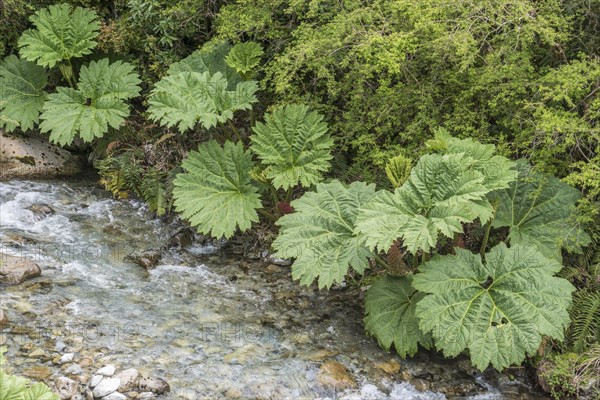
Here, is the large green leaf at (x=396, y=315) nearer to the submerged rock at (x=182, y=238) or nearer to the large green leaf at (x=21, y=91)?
Result: the submerged rock at (x=182, y=238)

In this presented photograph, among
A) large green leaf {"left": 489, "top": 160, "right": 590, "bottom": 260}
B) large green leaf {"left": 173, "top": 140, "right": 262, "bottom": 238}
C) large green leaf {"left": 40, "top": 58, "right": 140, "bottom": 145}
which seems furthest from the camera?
large green leaf {"left": 40, "top": 58, "right": 140, "bottom": 145}

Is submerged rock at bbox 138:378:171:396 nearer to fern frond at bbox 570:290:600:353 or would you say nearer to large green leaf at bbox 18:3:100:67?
fern frond at bbox 570:290:600:353

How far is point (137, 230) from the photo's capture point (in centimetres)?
539

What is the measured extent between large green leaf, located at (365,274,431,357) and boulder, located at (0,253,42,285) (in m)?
2.40

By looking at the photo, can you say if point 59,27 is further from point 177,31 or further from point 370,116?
point 370,116

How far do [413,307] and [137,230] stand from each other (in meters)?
2.64

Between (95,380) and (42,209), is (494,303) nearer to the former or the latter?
(95,380)

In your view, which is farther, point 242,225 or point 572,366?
point 242,225

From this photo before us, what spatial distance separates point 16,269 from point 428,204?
289cm

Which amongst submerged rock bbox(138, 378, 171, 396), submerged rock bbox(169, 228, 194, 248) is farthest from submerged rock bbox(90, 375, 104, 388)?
submerged rock bbox(169, 228, 194, 248)

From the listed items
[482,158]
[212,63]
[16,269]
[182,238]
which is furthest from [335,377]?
[212,63]

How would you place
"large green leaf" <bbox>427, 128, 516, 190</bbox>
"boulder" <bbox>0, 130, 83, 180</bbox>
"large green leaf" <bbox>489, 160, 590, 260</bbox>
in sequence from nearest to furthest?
"large green leaf" <bbox>427, 128, 516, 190</bbox>
"large green leaf" <bbox>489, 160, 590, 260</bbox>
"boulder" <bbox>0, 130, 83, 180</bbox>

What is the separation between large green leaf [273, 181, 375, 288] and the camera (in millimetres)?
3824

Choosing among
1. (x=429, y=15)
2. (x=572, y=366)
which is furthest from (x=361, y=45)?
(x=572, y=366)
